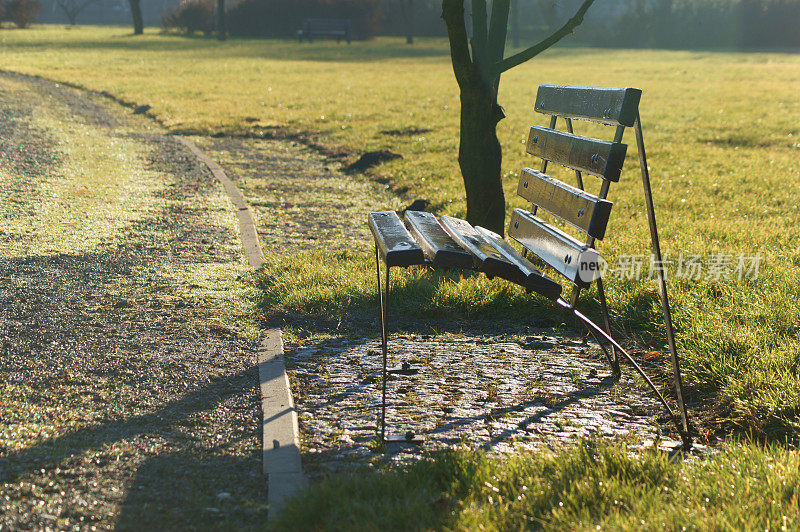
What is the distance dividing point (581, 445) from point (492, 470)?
1.20ft

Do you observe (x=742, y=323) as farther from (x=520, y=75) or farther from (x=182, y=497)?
(x=520, y=75)

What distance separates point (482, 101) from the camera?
219 inches

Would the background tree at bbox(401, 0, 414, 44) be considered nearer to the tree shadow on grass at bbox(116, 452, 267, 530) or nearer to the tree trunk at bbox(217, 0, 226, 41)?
the tree trunk at bbox(217, 0, 226, 41)

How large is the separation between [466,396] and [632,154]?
919 cm

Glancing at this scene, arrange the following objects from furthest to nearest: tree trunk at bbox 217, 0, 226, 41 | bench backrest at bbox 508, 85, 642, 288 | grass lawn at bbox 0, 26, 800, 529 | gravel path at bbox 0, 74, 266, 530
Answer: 1. tree trunk at bbox 217, 0, 226, 41
2. grass lawn at bbox 0, 26, 800, 529
3. bench backrest at bbox 508, 85, 642, 288
4. gravel path at bbox 0, 74, 266, 530

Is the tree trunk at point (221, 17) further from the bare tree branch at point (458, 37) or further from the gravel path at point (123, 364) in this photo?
the bare tree branch at point (458, 37)

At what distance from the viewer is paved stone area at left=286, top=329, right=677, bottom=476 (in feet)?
10.0

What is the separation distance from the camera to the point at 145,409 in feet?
10.9

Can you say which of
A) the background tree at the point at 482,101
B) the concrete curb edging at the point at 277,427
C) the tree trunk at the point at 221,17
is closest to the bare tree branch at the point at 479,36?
the background tree at the point at 482,101

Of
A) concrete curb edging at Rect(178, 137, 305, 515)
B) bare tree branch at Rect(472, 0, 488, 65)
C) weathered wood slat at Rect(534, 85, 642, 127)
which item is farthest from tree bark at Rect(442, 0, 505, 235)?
concrete curb edging at Rect(178, 137, 305, 515)

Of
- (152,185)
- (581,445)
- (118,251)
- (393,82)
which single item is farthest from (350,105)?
(581,445)

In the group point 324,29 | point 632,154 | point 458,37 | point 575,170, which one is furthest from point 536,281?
point 324,29

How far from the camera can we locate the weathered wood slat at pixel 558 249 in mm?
3248

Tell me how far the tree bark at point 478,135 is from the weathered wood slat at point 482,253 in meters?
1.70
